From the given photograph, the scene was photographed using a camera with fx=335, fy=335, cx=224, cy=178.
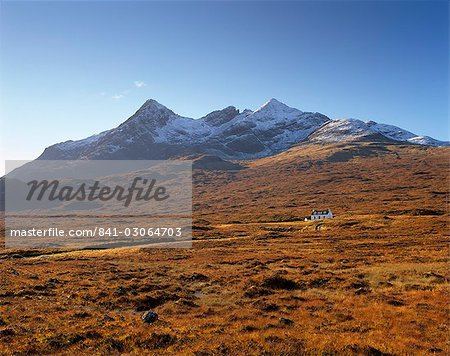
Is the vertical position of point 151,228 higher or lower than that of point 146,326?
lower

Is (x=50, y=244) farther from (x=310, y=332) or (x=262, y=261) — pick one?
(x=310, y=332)

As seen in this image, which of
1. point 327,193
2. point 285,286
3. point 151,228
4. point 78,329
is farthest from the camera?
point 327,193

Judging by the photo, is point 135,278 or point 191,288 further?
point 135,278

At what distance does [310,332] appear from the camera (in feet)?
60.4

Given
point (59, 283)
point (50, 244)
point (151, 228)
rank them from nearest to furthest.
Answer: point (59, 283) < point (50, 244) < point (151, 228)

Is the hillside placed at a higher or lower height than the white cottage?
higher

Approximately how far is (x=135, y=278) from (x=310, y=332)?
73.8ft

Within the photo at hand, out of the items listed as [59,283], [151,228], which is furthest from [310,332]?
[151,228]

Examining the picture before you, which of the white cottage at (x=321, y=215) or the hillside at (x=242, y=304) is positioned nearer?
the hillside at (x=242, y=304)

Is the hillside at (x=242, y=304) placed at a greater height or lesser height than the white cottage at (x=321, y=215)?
greater

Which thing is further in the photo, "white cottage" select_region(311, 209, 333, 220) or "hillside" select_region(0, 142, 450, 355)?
"white cottage" select_region(311, 209, 333, 220)

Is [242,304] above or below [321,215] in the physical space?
above

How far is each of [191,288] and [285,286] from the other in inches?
340

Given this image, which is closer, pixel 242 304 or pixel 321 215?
pixel 242 304
